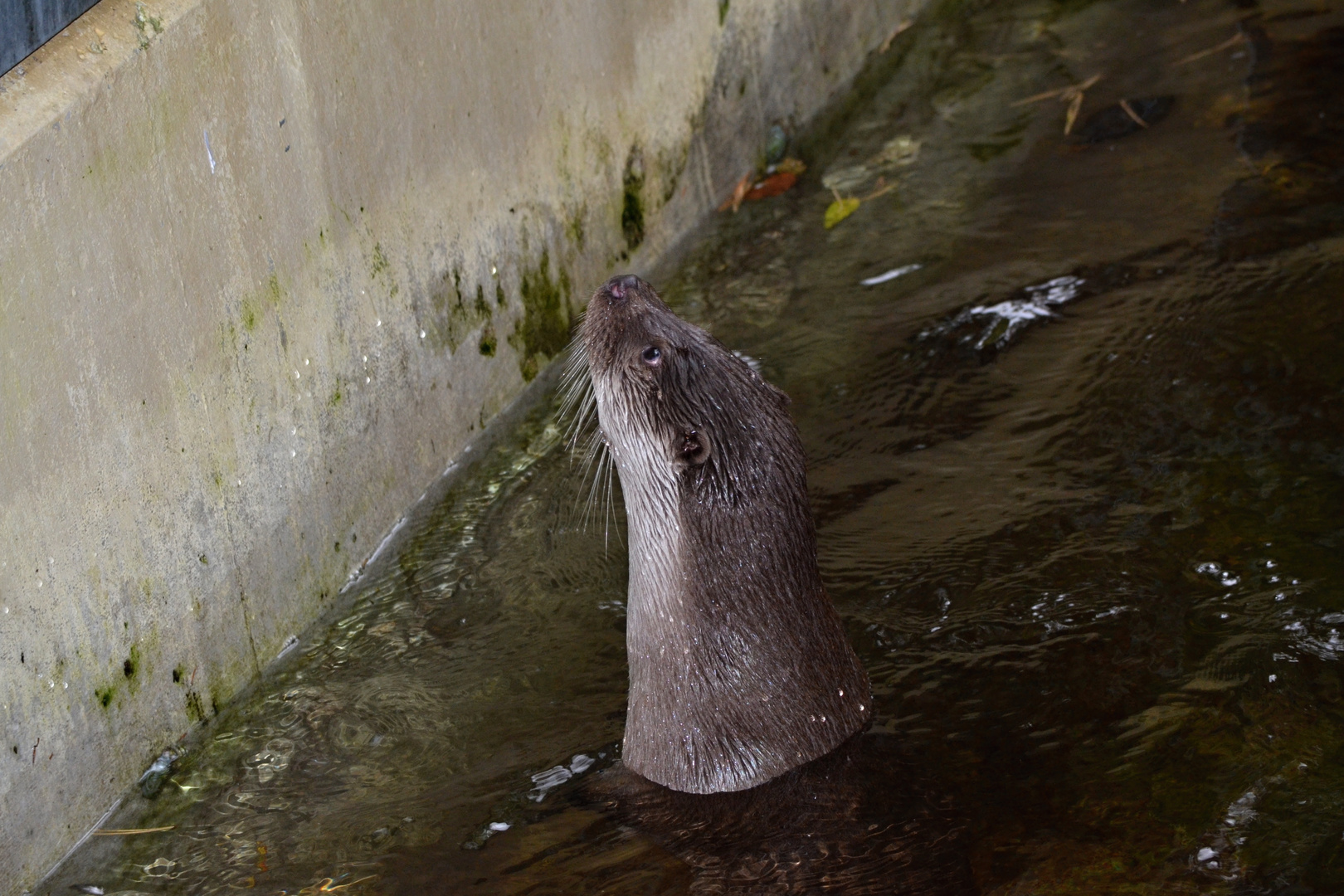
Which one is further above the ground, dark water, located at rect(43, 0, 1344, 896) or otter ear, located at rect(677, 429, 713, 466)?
otter ear, located at rect(677, 429, 713, 466)

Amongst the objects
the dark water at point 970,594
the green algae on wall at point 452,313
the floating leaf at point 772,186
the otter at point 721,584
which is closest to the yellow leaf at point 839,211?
the dark water at point 970,594

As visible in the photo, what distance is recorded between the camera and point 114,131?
2932mm

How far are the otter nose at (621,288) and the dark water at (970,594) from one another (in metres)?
0.84

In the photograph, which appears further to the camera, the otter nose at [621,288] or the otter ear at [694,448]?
the otter nose at [621,288]

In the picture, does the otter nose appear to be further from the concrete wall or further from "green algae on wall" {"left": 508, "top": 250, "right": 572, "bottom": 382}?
"green algae on wall" {"left": 508, "top": 250, "right": 572, "bottom": 382}

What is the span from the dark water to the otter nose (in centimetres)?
84

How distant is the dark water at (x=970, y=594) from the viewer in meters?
2.76

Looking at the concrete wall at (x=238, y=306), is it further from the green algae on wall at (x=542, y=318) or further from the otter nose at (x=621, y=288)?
the otter nose at (x=621, y=288)

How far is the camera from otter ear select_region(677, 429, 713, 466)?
9.15 ft

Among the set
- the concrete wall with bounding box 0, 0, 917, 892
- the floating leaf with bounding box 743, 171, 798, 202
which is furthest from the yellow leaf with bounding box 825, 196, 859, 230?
the concrete wall with bounding box 0, 0, 917, 892

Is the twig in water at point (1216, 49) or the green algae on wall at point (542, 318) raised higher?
the green algae on wall at point (542, 318)

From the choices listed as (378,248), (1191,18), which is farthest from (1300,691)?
(1191,18)

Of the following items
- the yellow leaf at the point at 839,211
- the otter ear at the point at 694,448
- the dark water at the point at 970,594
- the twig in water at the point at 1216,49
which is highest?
the otter ear at the point at 694,448

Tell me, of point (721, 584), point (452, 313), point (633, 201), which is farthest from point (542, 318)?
point (721, 584)
